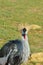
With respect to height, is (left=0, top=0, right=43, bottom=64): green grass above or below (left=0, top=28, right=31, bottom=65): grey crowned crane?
above

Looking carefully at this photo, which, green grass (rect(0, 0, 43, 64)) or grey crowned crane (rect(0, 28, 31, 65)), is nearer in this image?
grey crowned crane (rect(0, 28, 31, 65))

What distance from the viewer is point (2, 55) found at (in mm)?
5941

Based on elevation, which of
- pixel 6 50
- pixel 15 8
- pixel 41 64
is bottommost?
pixel 41 64

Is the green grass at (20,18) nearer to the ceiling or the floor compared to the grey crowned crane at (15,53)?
nearer to the ceiling

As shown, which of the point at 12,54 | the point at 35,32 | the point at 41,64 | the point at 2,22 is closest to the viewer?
the point at 12,54

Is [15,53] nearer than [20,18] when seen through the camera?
Yes

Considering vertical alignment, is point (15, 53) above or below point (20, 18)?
below

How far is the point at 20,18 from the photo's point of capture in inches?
523

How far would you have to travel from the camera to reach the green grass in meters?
9.89

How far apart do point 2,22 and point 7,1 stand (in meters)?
5.09

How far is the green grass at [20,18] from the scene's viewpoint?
9.89 meters

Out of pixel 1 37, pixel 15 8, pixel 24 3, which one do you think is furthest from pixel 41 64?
pixel 24 3

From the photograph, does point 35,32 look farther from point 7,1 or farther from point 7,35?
point 7,1

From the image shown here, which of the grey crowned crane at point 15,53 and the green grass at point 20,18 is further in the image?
the green grass at point 20,18
